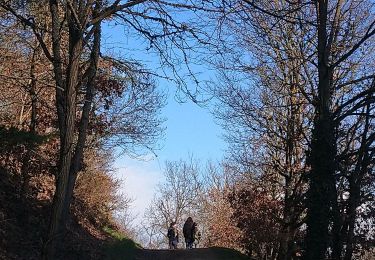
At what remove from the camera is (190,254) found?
2078 cm

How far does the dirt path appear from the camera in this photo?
20.1m

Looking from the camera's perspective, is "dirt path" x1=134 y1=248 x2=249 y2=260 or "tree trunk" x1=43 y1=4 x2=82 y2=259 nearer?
"tree trunk" x1=43 y1=4 x2=82 y2=259

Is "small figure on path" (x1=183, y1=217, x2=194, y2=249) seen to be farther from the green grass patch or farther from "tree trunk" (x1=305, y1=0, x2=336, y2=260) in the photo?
"tree trunk" (x1=305, y1=0, x2=336, y2=260)

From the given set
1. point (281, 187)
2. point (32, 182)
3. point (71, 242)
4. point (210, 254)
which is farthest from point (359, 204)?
point (32, 182)

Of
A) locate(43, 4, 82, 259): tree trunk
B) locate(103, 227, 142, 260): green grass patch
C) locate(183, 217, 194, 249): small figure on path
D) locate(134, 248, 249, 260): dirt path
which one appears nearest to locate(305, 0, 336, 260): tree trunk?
locate(134, 248, 249, 260): dirt path

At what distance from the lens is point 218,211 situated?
132ft

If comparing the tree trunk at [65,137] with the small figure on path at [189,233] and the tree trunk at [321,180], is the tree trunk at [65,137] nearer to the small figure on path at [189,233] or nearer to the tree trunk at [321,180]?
the tree trunk at [321,180]

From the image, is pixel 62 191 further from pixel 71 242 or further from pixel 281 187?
pixel 281 187

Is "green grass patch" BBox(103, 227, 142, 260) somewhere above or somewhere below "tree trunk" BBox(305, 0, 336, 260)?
below

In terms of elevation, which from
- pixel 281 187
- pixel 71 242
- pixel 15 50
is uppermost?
pixel 15 50

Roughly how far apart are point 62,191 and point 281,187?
14.5 metres

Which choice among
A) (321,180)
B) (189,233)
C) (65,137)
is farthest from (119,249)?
(65,137)

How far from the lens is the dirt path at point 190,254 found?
2007 cm

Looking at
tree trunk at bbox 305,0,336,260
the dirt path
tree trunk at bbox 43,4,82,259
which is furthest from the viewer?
the dirt path
